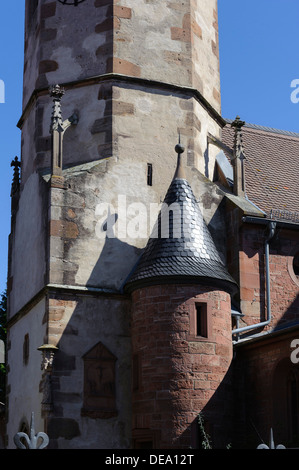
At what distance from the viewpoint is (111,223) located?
Answer: 22.3m

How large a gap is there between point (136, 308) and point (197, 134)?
5467 mm

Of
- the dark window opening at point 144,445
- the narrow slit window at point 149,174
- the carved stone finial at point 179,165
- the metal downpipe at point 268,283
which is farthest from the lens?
the narrow slit window at point 149,174

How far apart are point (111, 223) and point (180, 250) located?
Answer: 214 centimetres

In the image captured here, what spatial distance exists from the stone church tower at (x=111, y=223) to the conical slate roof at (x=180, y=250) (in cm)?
7

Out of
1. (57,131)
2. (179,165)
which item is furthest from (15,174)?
(179,165)

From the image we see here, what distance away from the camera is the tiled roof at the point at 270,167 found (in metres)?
25.4

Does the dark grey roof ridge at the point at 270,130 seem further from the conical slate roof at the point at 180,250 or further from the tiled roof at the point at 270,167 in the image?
the conical slate roof at the point at 180,250

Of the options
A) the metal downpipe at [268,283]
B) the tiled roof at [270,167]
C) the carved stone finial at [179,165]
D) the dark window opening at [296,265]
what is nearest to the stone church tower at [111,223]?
the carved stone finial at [179,165]

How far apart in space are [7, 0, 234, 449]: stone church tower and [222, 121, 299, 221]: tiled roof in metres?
1.65

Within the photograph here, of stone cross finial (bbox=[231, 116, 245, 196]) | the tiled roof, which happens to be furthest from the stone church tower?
the tiled roof

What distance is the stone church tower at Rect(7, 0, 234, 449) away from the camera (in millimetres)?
20500

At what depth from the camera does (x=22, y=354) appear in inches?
915

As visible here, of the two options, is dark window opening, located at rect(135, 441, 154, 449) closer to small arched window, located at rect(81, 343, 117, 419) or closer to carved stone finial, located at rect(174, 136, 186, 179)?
small arched window, located at rect(81, 343, 117, 419)
